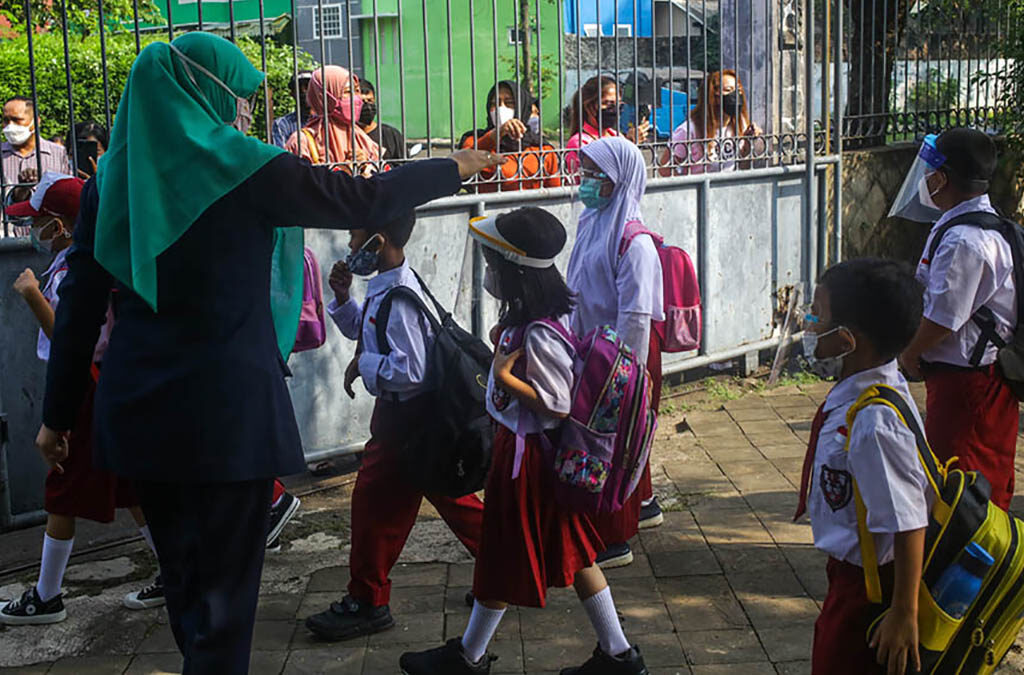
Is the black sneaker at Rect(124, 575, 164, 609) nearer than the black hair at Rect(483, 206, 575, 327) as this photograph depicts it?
No

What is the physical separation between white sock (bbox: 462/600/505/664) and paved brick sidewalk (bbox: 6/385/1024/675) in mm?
271

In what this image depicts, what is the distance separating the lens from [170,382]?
2.99 m

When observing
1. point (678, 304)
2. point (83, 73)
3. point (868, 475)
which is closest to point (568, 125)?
point (678, 304)

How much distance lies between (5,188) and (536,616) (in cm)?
283

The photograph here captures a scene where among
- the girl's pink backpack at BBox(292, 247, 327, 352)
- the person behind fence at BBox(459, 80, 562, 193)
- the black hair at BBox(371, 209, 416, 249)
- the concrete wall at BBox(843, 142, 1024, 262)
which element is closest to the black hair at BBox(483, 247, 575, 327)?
the black hair at BBox(371, 209, 416, 249)

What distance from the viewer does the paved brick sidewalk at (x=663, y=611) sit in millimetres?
4184

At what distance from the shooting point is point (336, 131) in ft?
21.6

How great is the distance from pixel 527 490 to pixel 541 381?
13.8 inches

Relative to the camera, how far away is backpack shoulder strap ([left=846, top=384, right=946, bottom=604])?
110 inches

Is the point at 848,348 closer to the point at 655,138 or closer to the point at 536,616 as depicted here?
the point at 536,616

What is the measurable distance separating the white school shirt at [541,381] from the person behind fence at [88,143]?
8.51 feet

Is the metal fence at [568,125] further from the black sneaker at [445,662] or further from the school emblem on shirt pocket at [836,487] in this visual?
the school emblem on shirt pocket at [836,487]

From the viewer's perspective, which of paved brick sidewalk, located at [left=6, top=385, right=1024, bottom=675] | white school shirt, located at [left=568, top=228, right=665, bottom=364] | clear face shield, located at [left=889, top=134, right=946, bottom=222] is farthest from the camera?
white school shirt, located at [left=568, top=228, right=665, bottom=364]

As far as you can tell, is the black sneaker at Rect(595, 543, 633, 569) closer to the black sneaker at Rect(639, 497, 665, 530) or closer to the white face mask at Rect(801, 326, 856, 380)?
the black sneaker at Rect(639, 497, 665, 530)
